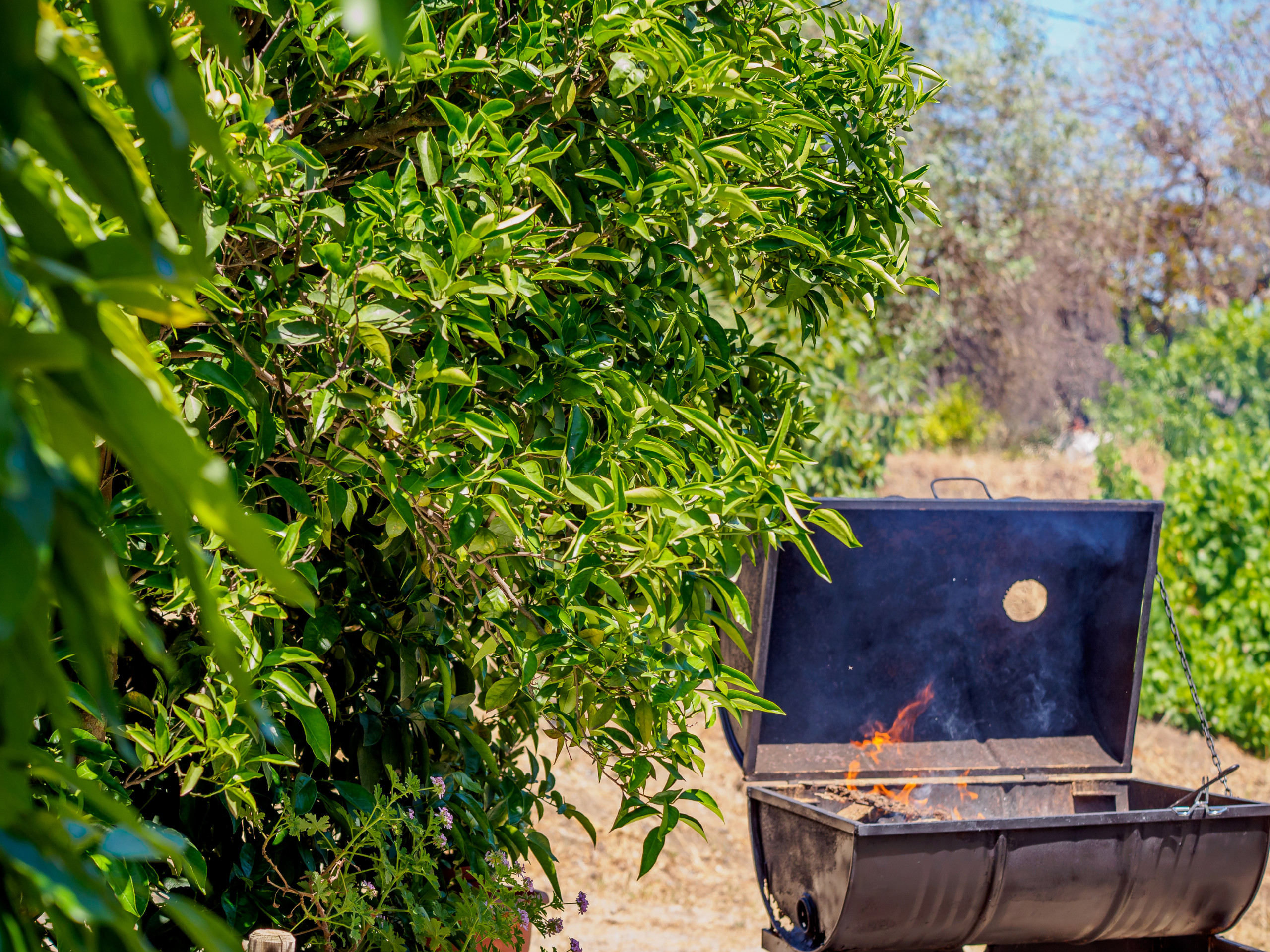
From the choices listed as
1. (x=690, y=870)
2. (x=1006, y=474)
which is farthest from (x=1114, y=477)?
(x=690, y=870)

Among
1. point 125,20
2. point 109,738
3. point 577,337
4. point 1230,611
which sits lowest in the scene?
point 1230,611

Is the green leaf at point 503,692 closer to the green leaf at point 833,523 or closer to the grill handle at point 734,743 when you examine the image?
the green leaf at point 833,523

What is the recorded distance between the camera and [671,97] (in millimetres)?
1640

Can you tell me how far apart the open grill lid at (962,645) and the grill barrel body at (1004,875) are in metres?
0.57

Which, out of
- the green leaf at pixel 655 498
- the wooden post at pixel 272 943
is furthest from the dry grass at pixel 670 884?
the green leaf at pixel 655 498

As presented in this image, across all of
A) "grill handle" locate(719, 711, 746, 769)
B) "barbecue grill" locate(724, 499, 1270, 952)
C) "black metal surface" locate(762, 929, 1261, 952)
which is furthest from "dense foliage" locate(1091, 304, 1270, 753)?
"grill handle" locate(719, 711, 746, 769)

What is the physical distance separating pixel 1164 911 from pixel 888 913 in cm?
96

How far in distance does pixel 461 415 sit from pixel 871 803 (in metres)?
2.71

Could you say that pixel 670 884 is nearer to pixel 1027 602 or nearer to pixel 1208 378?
pixel 1027 602

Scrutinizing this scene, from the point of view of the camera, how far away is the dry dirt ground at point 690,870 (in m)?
4.32

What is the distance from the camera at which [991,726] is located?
406 cm

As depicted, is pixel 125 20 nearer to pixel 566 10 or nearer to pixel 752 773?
pixel 566 10

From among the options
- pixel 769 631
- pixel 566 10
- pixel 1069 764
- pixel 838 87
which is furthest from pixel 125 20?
pixel 1069 764

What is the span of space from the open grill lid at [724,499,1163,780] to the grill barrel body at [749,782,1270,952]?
1.87 feet
